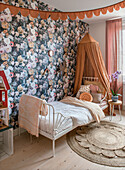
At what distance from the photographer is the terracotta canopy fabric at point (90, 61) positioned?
13.7 feet

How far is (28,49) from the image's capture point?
3213 millimetres

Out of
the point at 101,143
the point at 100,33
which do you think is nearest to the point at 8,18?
the point at 101,143

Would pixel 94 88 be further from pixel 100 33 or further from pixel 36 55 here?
pixel 100 33

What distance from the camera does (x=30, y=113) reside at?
8.51 feet

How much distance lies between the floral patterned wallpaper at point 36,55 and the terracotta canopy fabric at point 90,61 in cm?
23

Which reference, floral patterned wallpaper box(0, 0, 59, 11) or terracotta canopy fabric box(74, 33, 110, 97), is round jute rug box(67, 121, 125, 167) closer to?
terracotta canopy fabric box(74, 33, 110, 97)

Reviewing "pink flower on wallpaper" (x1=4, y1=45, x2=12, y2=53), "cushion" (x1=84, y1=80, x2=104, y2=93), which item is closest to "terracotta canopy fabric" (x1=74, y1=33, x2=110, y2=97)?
"cushion" (x1=84, y1=80, x2=104, y2=93)

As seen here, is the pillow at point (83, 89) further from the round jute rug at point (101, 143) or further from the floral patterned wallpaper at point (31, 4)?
the floral patterned wallpaper at point (31, 4)

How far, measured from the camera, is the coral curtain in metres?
4.54

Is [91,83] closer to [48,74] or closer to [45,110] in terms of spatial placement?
[48,74]

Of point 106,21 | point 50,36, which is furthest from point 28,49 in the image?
point 106,21

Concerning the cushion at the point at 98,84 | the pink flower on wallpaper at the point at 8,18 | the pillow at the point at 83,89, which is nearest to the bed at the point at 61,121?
the pillow at the point at 83,89

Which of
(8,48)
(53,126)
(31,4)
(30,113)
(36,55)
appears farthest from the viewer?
(36,55)

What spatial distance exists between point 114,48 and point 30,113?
3.54 m
